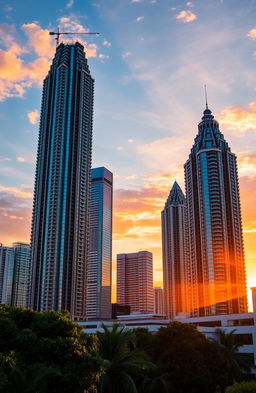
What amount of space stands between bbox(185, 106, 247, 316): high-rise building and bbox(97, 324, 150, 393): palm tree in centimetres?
14040

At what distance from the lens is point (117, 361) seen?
2428cm

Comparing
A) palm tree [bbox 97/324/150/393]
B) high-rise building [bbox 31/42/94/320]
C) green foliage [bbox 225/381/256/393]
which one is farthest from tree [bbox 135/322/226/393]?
high-rise building [bbox 31/42/94/320]

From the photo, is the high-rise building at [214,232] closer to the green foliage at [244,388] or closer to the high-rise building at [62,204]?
the high-rise building at [62,204]

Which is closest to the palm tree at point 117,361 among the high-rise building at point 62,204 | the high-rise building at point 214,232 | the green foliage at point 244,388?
the green foliage at point 244,388

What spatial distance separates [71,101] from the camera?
195625mm

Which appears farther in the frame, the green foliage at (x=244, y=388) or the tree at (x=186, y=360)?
the tree at (x=186, y=360)

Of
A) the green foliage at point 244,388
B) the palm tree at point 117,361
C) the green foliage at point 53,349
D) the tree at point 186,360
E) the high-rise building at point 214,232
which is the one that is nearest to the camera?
the green foliage at point 53,349

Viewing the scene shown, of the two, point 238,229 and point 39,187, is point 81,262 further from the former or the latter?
point 238,229

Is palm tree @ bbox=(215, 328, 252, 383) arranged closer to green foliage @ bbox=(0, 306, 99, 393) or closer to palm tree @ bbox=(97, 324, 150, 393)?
palm tree @ bbox=(97, 324, 150, 393)

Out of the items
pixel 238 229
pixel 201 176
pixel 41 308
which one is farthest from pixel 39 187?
pixel 238 229

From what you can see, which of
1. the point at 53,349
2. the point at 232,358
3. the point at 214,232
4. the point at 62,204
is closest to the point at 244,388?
the point at 53,349

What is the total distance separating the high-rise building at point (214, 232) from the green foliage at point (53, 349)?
464ft

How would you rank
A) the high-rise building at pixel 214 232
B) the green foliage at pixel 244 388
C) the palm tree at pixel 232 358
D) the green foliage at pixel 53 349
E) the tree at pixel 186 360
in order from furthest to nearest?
the high-rise building at pixel 214 232 → the palm tree at pixel 232 358 → the tree at pixel 186 360 → the green foliage at pixel 244 388 → the green foliage at pixel 53 349

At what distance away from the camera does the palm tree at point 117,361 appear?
23.8m
